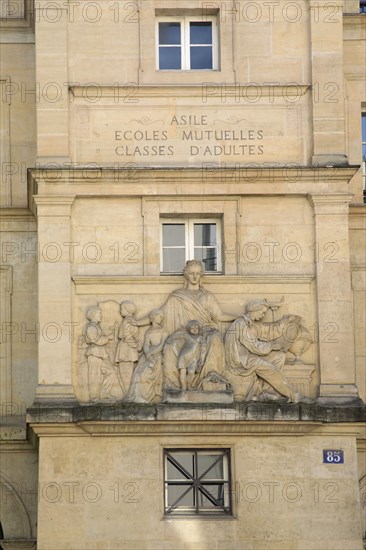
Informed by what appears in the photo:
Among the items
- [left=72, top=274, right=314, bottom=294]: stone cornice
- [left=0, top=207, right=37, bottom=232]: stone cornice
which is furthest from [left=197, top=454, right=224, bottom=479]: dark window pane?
[left=0, top=207, right=37, bottom=232]: stone cornice

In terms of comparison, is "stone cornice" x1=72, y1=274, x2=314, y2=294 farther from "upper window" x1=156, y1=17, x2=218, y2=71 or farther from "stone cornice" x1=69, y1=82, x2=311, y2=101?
"upper window" x1=156, y1=17, x2=218, y2=71

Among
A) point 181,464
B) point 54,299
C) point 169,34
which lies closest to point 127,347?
point 54,299

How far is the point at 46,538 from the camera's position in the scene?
99.3 ft

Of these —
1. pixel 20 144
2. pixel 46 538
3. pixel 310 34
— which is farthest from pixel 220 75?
pixel 46 538

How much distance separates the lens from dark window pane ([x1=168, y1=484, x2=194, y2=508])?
30.8m

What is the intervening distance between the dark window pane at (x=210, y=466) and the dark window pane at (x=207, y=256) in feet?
10.6

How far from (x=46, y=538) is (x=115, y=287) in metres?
4.28

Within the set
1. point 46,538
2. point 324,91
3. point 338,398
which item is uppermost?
point 324,91

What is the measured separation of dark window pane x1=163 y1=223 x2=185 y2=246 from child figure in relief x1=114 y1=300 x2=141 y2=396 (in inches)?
56.7

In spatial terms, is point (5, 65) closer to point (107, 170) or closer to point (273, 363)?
point (107, 170)

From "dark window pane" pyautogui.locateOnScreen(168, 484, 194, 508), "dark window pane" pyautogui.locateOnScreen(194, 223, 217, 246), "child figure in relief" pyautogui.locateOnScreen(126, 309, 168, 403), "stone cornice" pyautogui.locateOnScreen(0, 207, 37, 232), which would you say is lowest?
"dark window pane" pyautogui.locateOnScreen(168, 484, 194, 508)

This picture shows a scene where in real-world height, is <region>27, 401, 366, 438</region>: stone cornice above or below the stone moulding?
below

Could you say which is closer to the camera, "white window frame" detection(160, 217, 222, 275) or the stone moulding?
the stone moulding

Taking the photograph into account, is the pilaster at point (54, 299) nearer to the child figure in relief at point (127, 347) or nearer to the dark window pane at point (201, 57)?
the child figure in relief at point (127, 347)
